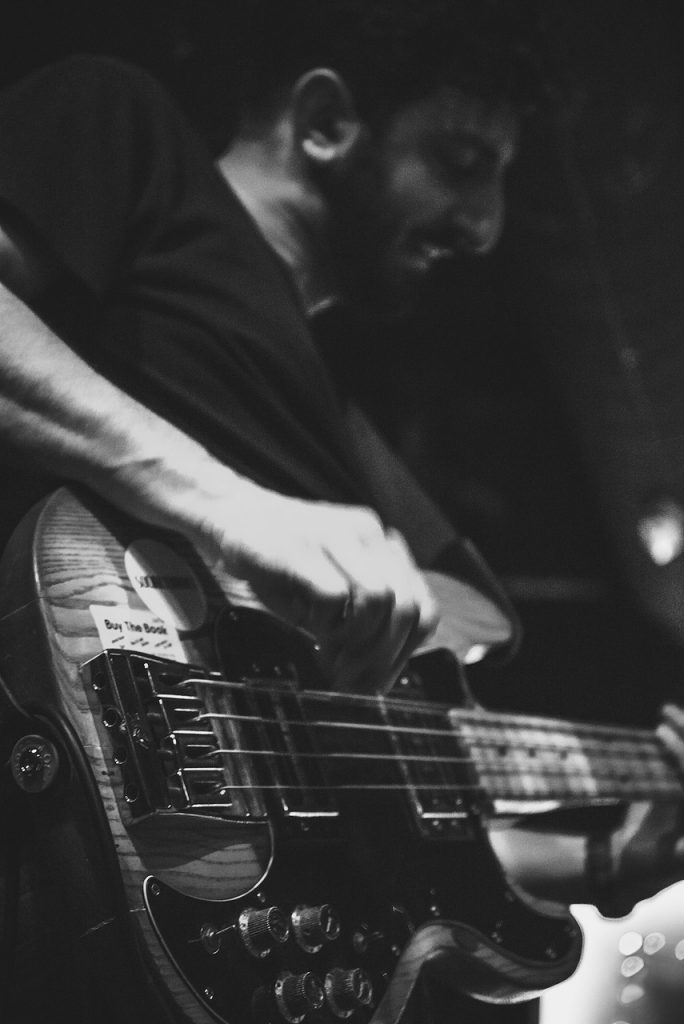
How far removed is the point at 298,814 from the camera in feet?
2.93

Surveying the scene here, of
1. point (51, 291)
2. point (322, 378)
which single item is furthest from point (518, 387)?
point (51, 291)

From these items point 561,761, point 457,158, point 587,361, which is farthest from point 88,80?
point 587,361

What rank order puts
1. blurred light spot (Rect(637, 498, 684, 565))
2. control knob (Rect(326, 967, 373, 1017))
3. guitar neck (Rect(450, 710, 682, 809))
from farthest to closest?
blurred light spot (Rect(637, 498, 684, 565))
guitar neck (Rect(450, 710, 682, 809))
control knob (Rect(326, 967, 373, 1017))

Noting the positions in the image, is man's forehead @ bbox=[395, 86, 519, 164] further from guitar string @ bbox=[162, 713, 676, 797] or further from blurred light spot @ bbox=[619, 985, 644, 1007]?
blurred light spot @ bbox=[619, 985, 644, 1007]

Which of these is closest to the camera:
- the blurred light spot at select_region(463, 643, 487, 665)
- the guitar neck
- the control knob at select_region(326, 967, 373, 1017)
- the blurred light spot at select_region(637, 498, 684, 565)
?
the control knob at select_region(326, 967, 373, 1017)

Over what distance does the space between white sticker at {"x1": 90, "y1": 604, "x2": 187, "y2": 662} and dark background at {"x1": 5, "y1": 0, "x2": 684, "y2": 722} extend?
147 cm

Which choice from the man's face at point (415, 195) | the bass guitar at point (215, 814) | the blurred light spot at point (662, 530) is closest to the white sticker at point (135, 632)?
the bass guitar at point (215, 814)

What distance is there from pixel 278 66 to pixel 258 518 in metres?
0.97

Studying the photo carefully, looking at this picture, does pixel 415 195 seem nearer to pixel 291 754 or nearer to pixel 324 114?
pixel 324 114

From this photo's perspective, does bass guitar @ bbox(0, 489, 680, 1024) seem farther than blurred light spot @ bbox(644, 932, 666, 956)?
No

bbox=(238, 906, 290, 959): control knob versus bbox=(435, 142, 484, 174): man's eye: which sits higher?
bbox=(435, 142, 484, 174): man's eye

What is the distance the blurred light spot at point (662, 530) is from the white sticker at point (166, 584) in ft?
5.40

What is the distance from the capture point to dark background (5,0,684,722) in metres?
2.34

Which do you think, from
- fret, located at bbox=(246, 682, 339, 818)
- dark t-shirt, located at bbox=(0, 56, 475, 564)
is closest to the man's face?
dark t-shirt, located at bbox=(0, 56, 475, 564)
